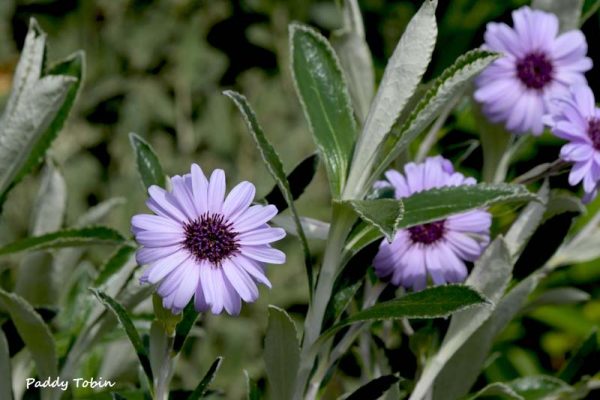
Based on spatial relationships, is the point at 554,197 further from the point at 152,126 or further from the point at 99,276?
the point at 152,126

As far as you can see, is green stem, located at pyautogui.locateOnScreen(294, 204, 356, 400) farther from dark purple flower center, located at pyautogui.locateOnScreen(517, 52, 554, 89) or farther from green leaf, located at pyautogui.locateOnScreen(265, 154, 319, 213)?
dark purple flower center, located at pyautogui.locateOnScreen(517, 52, 554, 89)

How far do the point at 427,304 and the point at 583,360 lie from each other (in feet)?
0.88

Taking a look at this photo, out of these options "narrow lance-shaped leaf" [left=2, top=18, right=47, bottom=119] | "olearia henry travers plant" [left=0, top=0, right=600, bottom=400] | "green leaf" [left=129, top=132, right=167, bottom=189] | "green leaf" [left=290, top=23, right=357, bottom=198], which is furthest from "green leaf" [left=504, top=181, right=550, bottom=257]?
"narrow lance-shaped leaf" [left=2, top=18, right=47, bottom=119]

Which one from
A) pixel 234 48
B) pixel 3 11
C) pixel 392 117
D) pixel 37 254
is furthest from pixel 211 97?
pixel 392 117

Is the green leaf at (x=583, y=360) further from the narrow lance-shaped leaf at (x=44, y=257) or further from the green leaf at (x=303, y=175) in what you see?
the narrow lance-shaped leaf at (x=44, y=257)

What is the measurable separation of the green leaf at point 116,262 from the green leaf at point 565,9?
1.17 ft

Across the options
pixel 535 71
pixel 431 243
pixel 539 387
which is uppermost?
pixel 535 71

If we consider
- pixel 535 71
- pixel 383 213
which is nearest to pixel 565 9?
pixel 535 71

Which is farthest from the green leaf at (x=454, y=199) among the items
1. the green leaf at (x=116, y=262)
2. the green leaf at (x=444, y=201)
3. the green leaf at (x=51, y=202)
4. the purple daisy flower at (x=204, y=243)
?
the green leaf at (x=51, y=202)

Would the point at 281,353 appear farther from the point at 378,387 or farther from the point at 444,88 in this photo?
the point at 444,88

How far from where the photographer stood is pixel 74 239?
681mm

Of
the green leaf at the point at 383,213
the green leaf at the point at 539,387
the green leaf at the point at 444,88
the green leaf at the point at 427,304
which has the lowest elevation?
the green leaf at the point at 539,387

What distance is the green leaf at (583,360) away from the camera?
2.61ft

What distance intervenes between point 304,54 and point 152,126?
1270 millimetres
